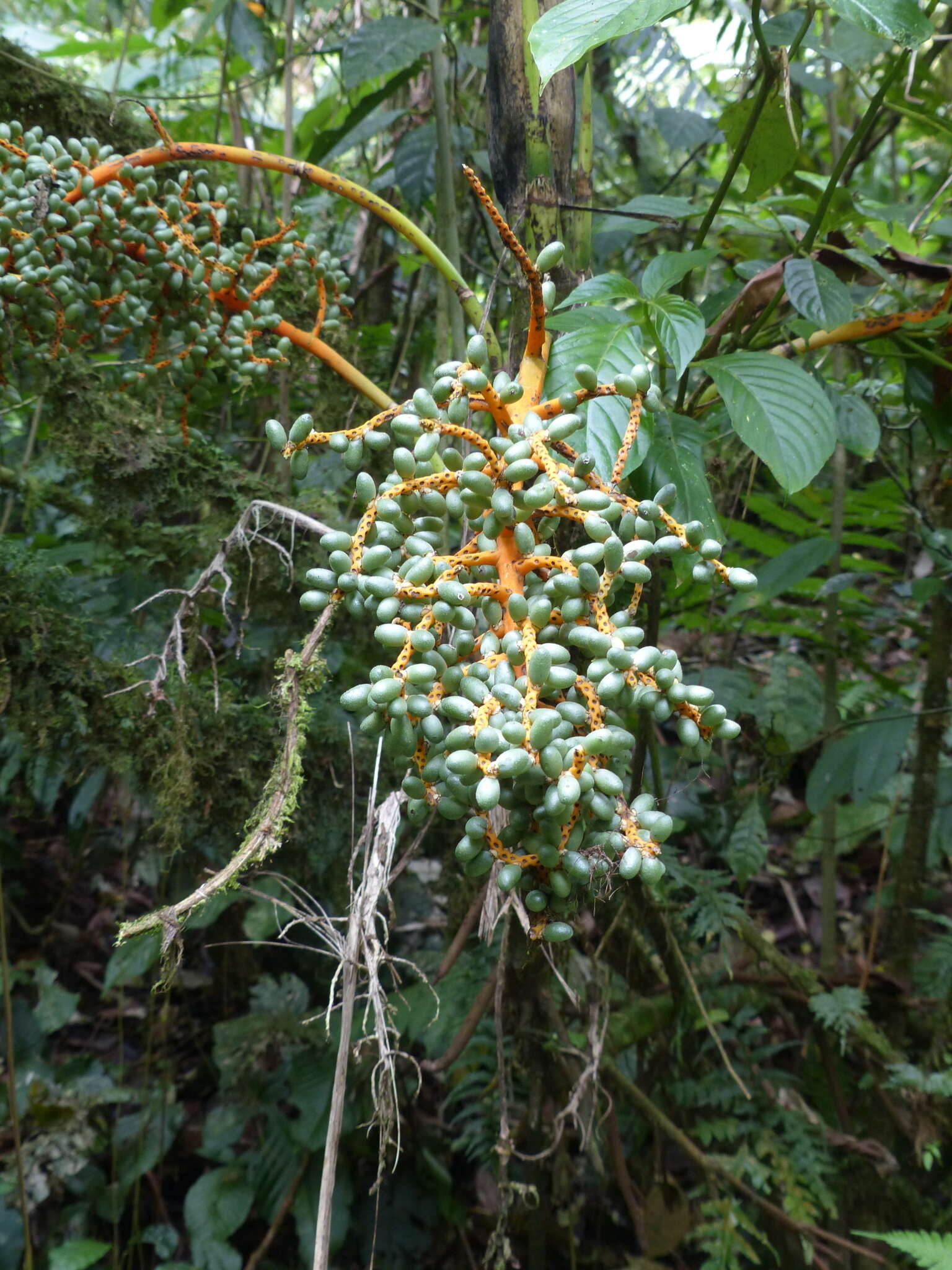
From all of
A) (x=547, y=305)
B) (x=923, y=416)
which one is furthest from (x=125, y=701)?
(x=923, y=416)

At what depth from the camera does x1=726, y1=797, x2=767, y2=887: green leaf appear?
1.45 meters

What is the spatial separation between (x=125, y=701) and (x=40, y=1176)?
3.35 feet

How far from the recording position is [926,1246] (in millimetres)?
1034

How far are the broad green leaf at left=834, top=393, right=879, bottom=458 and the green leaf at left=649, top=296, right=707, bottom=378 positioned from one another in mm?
445

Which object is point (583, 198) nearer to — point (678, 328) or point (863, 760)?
point (678, 328)

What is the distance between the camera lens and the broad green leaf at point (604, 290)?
796 mm

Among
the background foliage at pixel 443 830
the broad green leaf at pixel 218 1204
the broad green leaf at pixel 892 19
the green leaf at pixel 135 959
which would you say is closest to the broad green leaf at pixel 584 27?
the background foliage at pixel 443 830

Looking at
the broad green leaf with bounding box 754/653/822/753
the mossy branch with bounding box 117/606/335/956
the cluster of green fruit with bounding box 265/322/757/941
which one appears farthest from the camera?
the broad green leaf with bounding box 754/653/822/753

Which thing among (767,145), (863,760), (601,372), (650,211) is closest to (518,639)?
(601,372)

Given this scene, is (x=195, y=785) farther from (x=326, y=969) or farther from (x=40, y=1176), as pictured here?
(x=40, y=1176)

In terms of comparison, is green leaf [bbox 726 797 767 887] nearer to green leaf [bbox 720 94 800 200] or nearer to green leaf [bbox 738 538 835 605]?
green leaf [bbox 738 538 835 605]

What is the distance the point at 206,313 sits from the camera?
3.51 feet

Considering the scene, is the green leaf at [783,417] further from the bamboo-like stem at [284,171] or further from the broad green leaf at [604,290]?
the bamboo-like stem at [284,171]

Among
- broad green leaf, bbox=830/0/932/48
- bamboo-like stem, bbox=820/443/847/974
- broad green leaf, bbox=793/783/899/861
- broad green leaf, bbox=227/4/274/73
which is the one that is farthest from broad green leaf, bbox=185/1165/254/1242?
broad green leaf, bbox=227/4/274/73
